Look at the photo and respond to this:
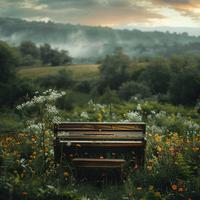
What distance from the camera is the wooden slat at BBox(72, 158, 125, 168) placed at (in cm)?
712

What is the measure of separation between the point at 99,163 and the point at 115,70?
82.4 m

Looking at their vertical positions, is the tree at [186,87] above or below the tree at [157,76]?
above

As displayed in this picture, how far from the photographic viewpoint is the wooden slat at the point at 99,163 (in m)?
7.12

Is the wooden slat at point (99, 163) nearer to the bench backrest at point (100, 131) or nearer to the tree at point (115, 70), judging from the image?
the bench backrest at point (100, 131)

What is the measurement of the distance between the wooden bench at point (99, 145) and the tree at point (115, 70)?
74437 mm

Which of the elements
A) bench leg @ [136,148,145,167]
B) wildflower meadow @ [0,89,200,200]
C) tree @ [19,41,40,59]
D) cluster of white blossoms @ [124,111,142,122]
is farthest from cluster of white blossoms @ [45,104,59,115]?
→ tree @ [19,41,40,59]

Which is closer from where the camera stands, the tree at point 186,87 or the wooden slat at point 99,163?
the wooden slat at point 99,163

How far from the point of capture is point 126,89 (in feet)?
235

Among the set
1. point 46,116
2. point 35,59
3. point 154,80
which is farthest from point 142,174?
point 35,59

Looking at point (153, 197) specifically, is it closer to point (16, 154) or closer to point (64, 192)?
point (64, 192)

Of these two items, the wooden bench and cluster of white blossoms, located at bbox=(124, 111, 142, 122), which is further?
cluster of white blossoms, located at bbox=(124, 111, 142, 122)

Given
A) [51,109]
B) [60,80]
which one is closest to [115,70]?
[60,80]

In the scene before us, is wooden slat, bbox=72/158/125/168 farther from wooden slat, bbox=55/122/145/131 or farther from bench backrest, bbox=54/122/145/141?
wooden slat, bbox=55/122/145/131

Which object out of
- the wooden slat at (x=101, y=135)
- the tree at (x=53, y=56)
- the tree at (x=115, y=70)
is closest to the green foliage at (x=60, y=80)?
the tree at (x=115, y=70)
